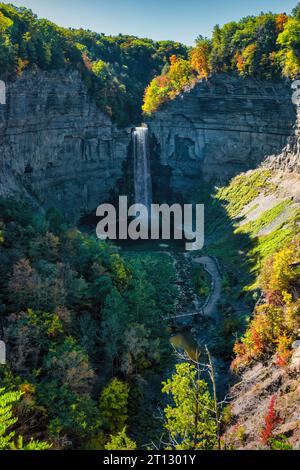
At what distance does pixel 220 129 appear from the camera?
5941cm

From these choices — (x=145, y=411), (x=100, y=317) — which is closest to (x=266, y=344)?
(x=145, y=411)

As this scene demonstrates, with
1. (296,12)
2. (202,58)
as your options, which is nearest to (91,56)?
(202,58)

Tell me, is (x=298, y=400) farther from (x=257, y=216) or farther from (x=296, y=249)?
(x=257, y=216)

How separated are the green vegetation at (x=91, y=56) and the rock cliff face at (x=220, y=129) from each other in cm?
725

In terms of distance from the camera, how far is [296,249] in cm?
3188

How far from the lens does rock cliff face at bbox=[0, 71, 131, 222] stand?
4509 cm

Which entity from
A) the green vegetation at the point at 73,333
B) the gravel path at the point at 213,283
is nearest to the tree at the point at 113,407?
the green vegetation at the point at 73,333

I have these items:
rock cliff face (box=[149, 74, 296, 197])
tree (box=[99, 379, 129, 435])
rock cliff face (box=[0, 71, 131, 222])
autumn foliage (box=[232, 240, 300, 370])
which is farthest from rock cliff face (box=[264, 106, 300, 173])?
tree (box=[99, 379, 129, 435])

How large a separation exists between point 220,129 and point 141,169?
13.3m

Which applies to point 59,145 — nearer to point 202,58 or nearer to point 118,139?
point 118,139

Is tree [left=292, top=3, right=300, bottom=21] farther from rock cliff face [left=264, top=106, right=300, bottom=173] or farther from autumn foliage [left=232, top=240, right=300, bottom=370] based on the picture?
autumn foliage [left=232, top=240, right=300, bottom=370]

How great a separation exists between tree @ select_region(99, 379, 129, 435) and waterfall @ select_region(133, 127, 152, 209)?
4158 cm

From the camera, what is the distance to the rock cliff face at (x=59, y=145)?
148ft

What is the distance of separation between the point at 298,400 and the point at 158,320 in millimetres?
15614
